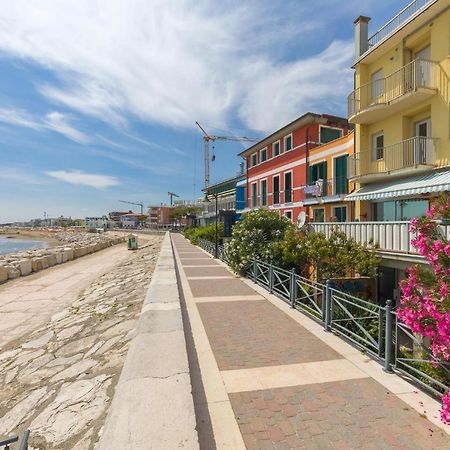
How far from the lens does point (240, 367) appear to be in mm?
4910

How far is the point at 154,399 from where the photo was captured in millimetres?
3379

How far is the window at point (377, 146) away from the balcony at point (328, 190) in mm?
2709

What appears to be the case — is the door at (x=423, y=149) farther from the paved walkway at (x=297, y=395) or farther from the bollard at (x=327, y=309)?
the paved walkway at (x=297, y=395)

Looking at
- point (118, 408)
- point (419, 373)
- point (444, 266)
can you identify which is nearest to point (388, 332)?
point (419, 373)

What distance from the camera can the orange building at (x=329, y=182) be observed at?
1806 cm

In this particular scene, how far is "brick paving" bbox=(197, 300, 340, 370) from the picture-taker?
5235mm

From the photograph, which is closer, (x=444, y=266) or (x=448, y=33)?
(x=444, y=266)

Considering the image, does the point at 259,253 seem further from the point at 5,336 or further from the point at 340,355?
the point at 5,336

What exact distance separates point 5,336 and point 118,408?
33.9 feet

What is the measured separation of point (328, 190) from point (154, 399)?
18151 mm

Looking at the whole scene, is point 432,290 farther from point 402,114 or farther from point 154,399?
point 402,114

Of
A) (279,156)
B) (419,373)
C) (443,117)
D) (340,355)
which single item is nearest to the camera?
(419,373)

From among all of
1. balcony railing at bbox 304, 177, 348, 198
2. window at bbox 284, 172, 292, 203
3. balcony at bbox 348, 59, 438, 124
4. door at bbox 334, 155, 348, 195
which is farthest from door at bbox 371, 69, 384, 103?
window at bbox 284, 172, 292, 203

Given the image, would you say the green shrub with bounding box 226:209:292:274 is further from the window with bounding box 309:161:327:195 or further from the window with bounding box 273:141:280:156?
the window with bounding box 273:141:280:156
